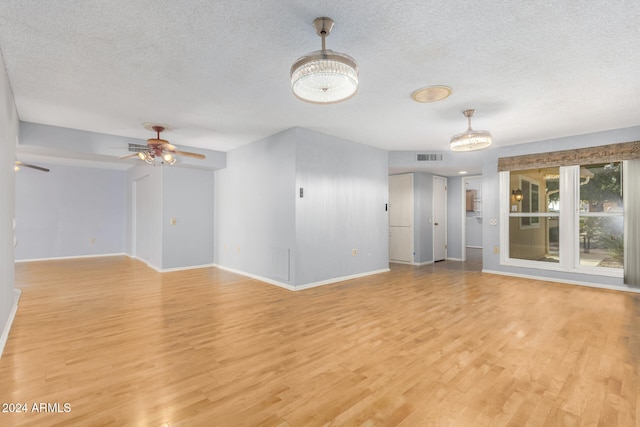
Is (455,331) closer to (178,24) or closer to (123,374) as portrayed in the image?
(123,374)

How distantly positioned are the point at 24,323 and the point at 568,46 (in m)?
5.95

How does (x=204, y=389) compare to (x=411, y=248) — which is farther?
(x=411, y=248)

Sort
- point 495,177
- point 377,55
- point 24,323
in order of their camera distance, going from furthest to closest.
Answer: point 495,177
point 24,323
point 377,55

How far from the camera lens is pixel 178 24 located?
222 centimetres

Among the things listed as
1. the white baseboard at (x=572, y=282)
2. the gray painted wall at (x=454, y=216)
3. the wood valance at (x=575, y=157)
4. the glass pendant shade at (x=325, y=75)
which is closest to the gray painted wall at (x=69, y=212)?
the glass pendant shade at (x=325, y=75)

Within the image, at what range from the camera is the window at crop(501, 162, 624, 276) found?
503cm

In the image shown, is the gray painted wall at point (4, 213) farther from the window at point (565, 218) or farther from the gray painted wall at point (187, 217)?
the window at point (565, 218)

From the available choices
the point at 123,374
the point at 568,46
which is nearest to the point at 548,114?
the point at 568,46

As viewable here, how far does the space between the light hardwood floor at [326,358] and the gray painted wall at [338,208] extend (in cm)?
84

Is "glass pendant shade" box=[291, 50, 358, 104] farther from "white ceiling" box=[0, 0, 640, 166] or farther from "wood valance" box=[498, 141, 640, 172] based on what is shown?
"wood valance" box=[498, 141, 640, 172]

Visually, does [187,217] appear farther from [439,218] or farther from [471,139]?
[439,218]

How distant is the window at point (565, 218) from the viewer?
503 cm

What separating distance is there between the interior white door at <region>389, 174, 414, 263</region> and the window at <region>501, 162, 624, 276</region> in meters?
2.08

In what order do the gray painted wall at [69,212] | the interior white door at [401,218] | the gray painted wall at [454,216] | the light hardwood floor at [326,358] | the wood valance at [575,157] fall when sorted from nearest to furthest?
the light hardwood floor at [326,358]
the wood valance at [575,157]
the interior white door at [401,218]
the gray painted wall at [69,212]
the gray painted wall at [454,216]
